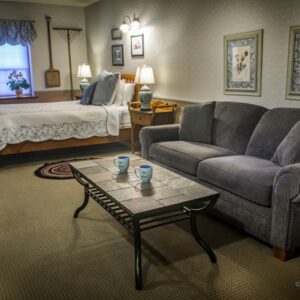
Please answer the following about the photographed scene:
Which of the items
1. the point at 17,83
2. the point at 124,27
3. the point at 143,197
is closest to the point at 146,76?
the point at 124,27

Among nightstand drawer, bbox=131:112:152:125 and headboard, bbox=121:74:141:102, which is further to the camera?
headboard, bbox=121:74:141:102

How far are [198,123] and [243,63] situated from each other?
2.61ft

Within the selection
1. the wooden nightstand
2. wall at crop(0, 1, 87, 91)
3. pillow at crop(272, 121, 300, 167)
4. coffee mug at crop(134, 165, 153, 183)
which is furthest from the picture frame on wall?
wall at crop(0, 1, 87, 91)

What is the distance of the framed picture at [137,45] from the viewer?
18.5ft

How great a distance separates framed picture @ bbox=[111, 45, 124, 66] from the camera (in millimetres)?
6324

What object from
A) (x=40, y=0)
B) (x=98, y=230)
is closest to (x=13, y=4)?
(x=40, y=0)

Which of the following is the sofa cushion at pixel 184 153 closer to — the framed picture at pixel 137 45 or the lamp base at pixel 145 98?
the lamp base at pixel 145 98

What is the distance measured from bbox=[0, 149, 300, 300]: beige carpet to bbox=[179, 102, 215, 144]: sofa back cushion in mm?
1031

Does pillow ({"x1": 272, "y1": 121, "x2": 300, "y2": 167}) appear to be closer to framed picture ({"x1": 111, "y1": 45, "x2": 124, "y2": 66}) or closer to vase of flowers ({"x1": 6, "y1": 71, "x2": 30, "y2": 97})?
framed picture ({"x1": 111, "y1": 45, "x2": 124, "y2": 66})

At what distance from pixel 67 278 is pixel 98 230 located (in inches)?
26.1

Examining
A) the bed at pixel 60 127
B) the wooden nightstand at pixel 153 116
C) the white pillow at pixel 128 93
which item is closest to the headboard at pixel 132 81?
the white pillow at pixel 128 93

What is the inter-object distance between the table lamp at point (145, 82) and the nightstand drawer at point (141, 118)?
125 millimetres

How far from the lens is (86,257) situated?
94.3 inches

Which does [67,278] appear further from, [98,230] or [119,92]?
[119,92]
